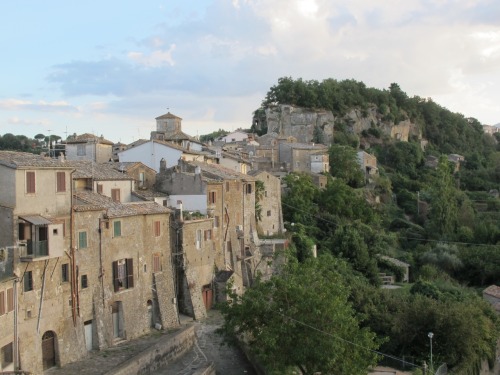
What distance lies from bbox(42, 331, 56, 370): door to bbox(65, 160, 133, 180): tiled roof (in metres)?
8.42

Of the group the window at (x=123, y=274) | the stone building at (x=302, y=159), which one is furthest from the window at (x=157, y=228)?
the stone building at (x=302, y=159)

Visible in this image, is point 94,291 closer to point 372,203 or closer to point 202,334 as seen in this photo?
point 202,334

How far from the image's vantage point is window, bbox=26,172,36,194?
24.3 metres

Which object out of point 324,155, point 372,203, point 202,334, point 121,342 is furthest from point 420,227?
point 121,342

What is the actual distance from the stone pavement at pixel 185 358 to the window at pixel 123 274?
2610 millimetres

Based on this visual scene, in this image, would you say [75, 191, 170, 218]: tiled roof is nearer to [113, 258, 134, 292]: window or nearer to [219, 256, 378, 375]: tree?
[113, 258, 134, 292]: window

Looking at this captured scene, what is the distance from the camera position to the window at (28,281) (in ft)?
78.2

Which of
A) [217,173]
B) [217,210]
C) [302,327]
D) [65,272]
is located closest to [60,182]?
[65,272]

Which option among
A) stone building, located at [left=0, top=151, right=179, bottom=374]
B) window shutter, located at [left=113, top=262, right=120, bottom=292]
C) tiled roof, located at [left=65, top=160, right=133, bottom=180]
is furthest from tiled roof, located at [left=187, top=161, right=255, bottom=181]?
window shutter, located at [left=113, top=262, right=120, bottom=292]

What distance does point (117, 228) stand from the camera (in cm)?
2959

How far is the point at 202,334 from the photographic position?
32500mm

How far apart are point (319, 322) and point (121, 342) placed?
9224mm

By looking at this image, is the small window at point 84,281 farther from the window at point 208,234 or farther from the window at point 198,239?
the window at point 208,234

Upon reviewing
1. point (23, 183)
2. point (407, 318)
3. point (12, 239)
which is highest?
point (23, 183)
